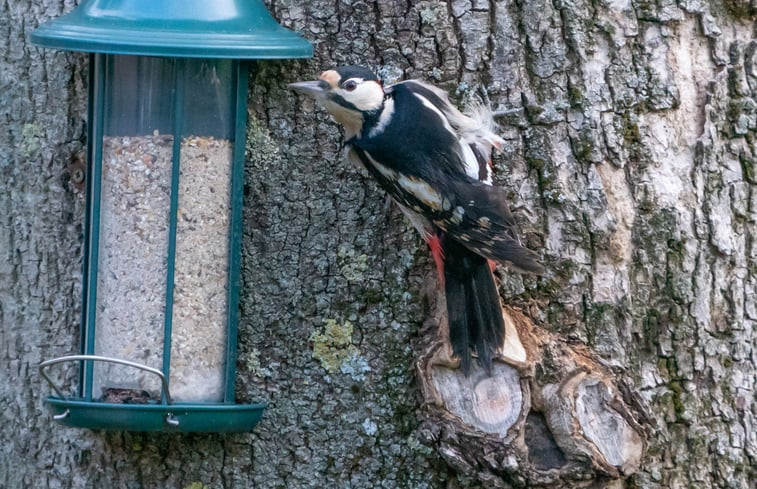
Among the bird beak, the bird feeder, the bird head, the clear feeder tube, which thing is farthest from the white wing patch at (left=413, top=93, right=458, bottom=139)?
the clear feeder tube

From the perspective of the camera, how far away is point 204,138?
306 centimetres

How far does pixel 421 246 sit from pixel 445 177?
0.20 metres

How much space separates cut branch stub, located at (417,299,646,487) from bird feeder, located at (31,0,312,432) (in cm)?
52

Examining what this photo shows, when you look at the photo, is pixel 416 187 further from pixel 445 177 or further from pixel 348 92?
pixel 348 92

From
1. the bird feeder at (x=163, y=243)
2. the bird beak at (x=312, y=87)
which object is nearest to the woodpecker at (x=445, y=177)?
the bird beak at (x=312, y=87)

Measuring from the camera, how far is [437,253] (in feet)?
10.2

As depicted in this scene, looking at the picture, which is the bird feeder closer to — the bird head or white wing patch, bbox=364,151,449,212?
the bird head

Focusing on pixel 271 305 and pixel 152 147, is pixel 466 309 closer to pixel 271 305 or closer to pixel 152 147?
pixel 271 305

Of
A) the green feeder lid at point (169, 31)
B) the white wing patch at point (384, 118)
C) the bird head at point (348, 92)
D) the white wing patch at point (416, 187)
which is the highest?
the green feeder lid at point (169, 31)

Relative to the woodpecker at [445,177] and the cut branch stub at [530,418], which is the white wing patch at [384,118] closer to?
the woodpecker at [445,177]

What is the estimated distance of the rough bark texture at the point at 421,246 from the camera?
310cm

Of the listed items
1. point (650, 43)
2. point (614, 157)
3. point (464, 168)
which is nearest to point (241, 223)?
point (464, 168)

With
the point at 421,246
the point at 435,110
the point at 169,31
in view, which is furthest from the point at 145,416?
the point at 435,110

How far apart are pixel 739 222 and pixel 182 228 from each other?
1.55m
